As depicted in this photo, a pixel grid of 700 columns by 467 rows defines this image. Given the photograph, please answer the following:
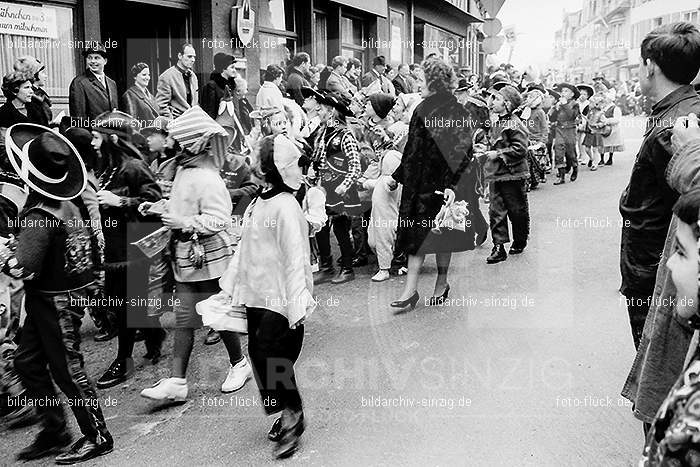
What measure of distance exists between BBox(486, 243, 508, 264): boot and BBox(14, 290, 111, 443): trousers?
5.41 m

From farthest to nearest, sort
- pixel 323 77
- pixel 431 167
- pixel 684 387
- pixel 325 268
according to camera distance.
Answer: pixel 323 77
pixel 325 268
pixel 431 167
pixel 684 387

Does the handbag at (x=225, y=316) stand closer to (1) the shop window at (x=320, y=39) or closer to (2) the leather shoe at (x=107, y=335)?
(2) the leather shoe at (x=107, y=335)

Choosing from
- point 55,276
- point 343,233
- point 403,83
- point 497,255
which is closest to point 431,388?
point 55,276

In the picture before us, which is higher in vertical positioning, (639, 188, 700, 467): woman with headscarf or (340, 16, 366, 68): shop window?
(340, 16, 366, 68): shop window

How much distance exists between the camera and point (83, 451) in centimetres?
396

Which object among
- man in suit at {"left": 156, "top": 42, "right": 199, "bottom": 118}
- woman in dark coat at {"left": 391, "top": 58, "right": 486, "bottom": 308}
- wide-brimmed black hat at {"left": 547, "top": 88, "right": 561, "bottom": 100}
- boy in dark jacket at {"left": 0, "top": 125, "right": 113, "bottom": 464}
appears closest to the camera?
boy in dark jacket at {"left": 0, "top": 125, "right": 113, "bottom": 464}

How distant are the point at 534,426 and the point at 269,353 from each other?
5.36 feet

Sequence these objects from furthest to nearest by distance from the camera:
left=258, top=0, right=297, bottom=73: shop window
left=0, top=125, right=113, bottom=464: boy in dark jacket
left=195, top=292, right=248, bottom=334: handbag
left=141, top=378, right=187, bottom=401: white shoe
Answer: left=258, top=0, right=297, bottom=73: shop window
left=141, top=378, right=187, bottom=401: white shoe
left=195, top=292, right=248, bottom=334: handbag
left=0, top=125, right=113, bottom=464: boy in dark jacket

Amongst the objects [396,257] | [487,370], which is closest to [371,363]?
[487,370]

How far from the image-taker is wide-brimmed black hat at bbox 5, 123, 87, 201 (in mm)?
3848

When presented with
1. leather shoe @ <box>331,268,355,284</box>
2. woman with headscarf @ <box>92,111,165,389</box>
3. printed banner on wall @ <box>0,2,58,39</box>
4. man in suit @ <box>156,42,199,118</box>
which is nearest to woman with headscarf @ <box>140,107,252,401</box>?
woman with headscarf @ <box>92,111,165,389</box>

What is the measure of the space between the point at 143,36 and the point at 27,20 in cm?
307

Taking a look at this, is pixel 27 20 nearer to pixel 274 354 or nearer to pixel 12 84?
pixel 12 84

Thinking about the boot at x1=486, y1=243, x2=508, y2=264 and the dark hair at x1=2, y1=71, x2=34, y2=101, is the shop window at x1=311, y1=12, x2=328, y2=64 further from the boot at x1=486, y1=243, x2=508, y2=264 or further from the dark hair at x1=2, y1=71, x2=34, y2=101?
the dark hair at x1=2, y1=71, x2=34, y2=101
